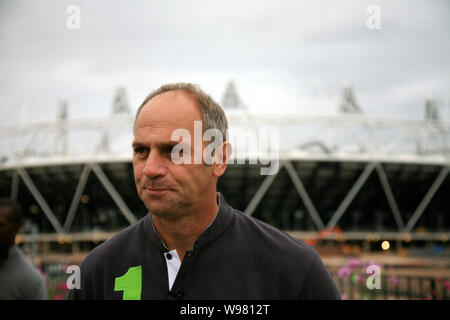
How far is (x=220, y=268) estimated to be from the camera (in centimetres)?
149

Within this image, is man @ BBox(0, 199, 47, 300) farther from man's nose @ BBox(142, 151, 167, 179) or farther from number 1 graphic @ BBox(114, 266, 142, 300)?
man's nose @ BBox(142, 151, 167, 179)

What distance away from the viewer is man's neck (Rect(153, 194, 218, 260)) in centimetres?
154

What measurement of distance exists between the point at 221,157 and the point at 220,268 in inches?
16.4

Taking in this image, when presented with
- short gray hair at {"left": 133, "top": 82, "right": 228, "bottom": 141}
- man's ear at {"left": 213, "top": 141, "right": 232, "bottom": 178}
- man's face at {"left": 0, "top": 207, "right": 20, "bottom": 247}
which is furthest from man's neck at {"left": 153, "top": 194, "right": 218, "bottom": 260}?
man's face at {"left": 0, "top": 207, "right": 20, "bottom": 247}

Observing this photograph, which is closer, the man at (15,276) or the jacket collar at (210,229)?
the jacket collar at (210,229)

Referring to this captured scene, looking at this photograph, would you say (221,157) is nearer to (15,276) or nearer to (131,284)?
(131,284)

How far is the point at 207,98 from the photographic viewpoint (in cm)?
154

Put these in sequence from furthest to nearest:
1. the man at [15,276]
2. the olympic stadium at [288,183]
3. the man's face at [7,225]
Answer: the olympic stadium at [288,183], the man's face at [7,225], the man at [15,276]

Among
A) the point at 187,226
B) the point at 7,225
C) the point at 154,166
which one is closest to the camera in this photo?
the point at 154,166

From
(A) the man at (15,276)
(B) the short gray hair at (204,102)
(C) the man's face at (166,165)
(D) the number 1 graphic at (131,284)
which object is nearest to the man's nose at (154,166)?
(C) the man's face at (166,165)

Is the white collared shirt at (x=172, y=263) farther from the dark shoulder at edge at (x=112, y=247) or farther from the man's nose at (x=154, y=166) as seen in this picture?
the man's nose at (x=154, y=166)

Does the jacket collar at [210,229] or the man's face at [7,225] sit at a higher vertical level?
the jacket collar at [210,229]

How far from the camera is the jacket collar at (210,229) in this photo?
5.04 feet

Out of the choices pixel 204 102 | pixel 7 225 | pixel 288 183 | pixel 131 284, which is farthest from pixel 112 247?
pixel 288 183
